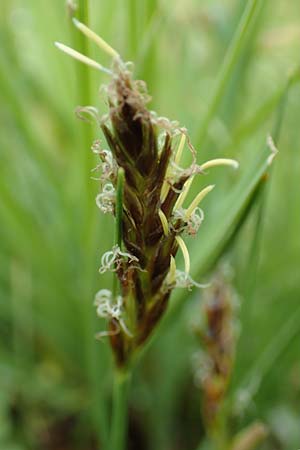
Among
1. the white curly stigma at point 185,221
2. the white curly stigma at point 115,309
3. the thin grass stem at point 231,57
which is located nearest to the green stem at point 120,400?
the white curly stigma at point 115,309

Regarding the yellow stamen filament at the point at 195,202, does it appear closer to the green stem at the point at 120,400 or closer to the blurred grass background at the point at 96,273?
the green stem at the point at 120,400

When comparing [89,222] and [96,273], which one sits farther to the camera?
[96,273]

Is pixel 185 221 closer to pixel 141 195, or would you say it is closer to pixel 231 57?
pixel 141 195

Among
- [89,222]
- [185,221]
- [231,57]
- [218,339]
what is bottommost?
[218,339]

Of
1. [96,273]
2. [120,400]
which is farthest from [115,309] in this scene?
[96,273]

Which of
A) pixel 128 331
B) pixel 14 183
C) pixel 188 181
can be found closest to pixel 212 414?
pixel 128 331

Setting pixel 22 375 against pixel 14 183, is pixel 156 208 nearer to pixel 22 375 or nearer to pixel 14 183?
pixel 22 375

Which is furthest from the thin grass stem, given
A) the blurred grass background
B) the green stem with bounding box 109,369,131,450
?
the green stem with bounding box 109,369,131,450
